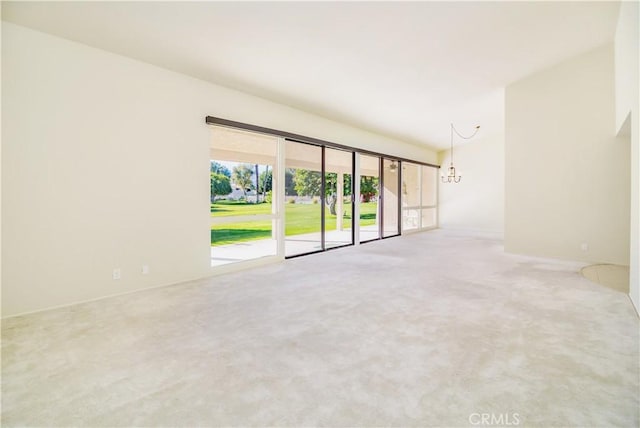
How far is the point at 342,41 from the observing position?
13.0 ft

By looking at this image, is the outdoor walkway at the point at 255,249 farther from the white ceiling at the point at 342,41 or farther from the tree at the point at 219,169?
the white ceiling at the point at 342,41

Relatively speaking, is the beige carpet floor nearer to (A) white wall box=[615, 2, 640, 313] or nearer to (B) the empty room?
(B) the empty room

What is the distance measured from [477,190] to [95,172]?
1028cm

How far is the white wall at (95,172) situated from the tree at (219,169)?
0.21 meters

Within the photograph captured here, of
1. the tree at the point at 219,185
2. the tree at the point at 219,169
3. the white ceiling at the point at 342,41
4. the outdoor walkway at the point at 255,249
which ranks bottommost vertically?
the outdoor walkway at the point at 255,249

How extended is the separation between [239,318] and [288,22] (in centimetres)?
311

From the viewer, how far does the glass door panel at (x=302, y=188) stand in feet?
20.2

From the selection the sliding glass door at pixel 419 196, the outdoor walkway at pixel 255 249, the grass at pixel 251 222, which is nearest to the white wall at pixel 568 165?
the sliding glass door at pixel 419 196

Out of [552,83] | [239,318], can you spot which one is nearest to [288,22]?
[239,318]

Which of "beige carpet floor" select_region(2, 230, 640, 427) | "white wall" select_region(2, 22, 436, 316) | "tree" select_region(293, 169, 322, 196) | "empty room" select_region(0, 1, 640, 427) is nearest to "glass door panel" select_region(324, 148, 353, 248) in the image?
"empty room" select_region(0, 1, 640, 427)

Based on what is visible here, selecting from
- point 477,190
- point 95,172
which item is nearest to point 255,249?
point 95,172

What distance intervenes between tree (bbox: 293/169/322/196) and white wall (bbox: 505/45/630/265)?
388 cm

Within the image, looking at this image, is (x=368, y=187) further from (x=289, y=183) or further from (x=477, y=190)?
(x=477, y=190)

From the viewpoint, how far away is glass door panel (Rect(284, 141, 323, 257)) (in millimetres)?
6145
